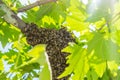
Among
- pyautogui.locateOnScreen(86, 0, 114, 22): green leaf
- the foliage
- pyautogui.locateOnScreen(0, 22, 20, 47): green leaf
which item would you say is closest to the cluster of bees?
the foliage

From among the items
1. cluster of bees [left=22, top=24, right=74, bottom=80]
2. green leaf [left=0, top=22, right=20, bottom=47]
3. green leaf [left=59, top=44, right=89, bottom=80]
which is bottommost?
green leaf [left=59, top=44, right=89, bottom=80]

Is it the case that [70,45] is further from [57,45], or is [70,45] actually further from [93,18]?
[93,18]

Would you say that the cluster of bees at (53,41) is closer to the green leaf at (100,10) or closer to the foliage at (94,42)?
the foliage at (94,42)

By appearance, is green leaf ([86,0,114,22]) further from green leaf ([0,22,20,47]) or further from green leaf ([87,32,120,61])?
green leaf ([0,22,20,47])

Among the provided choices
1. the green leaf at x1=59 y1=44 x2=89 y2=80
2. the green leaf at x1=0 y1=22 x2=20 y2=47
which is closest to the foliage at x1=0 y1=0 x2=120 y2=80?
the green leaf at x1=59 y1=44 x2=89 y2=80

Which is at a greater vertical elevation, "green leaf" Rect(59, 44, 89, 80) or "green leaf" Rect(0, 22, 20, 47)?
"green leaf" Rect(0, 22, 20, 47)

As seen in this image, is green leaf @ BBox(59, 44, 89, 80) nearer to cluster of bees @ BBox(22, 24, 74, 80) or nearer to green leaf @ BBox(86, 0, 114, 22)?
cluster of bees @ BBox(22, 24, 74, 80)

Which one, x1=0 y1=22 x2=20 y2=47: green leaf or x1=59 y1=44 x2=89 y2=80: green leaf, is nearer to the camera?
x1=59 y1=44 x2=89 y2=80: green leaf

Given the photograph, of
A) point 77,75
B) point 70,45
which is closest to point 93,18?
point 70,45
